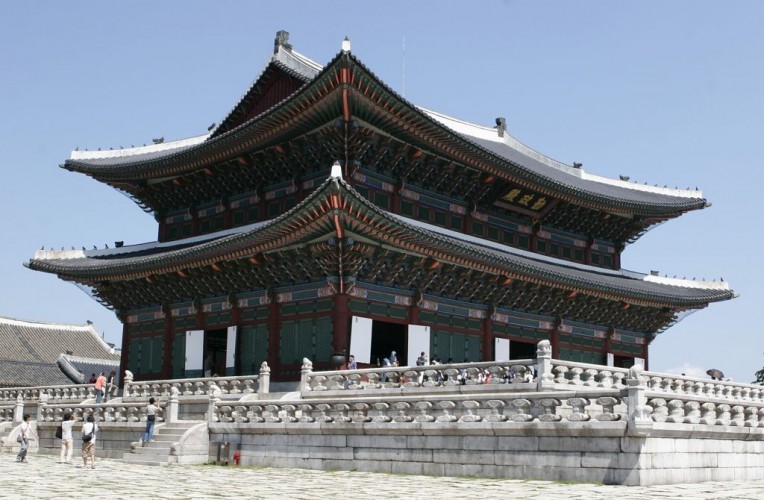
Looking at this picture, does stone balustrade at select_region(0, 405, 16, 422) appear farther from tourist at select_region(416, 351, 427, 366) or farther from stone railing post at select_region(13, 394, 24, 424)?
tourist at select_region(416, 351, 427, 366)

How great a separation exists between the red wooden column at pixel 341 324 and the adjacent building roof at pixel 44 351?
29.5m

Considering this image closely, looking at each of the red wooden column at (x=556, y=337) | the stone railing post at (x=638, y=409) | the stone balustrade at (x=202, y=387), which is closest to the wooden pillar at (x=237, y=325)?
the stone balustrade at (x=202, y=387)

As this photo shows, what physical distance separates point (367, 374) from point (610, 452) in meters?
9.18

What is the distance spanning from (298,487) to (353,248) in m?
12.3

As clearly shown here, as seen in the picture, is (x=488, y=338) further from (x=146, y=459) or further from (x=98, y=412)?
A: (x=98, y=412)

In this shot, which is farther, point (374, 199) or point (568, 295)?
point (568, 295)

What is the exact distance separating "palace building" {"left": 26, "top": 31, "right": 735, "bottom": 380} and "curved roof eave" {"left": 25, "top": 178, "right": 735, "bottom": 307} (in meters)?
0.10

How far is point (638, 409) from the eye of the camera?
17.0 m

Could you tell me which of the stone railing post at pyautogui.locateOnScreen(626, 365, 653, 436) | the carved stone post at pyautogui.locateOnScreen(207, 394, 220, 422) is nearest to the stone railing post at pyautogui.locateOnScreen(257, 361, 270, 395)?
the carved stone post at pyautogui.locateOnScreen(207, 394, 220, 422)

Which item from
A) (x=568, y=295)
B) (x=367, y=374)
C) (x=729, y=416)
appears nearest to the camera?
(x=729, y=416)

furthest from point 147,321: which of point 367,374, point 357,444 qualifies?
point 357,444

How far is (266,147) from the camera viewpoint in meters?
33.5

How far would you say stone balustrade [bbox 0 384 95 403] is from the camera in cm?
3362

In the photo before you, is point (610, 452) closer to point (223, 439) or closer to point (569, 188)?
point (223, 439)
